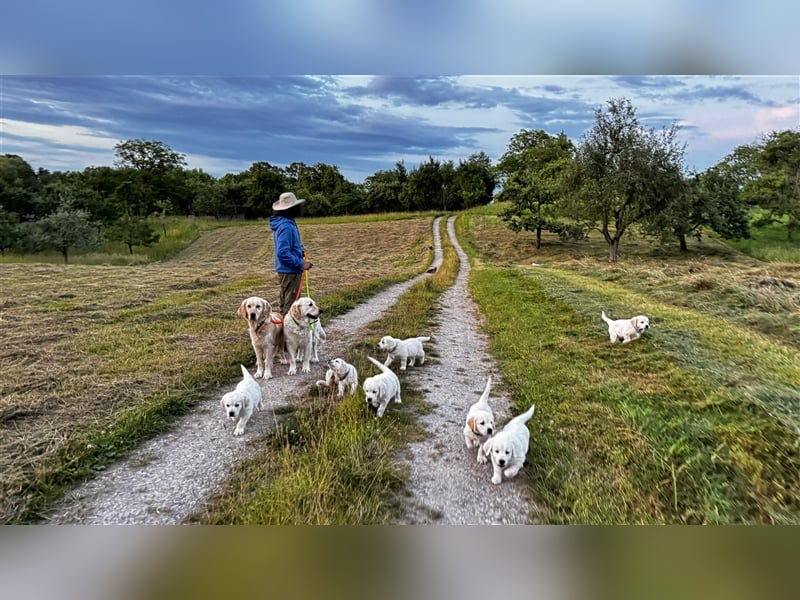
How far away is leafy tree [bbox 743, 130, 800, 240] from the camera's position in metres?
5.22

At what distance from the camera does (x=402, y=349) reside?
4539 mm

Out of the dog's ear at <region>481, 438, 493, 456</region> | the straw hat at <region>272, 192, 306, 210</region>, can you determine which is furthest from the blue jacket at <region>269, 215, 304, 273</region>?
the dog's ear at <region>481, 438, 493, 456</region>

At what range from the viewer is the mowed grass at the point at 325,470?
2.10 meters

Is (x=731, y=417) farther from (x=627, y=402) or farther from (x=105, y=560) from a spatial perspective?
(x=105, y=560)

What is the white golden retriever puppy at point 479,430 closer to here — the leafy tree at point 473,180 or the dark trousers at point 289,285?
the dark trousers at point 289,285

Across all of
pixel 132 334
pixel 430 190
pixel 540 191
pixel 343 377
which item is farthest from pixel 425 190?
pixel 540 191

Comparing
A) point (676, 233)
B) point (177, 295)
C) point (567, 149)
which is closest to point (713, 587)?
point (177, 295)

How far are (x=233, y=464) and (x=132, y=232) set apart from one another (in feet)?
29.4

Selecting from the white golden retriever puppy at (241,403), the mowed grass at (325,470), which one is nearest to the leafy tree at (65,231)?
the white golden retriever puppy at (241,403)

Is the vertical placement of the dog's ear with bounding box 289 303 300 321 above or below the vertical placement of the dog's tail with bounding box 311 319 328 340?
above

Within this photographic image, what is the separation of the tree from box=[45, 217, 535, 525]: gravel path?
423 inches

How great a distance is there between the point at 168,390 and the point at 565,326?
5.14 metres

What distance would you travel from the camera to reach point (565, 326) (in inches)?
226

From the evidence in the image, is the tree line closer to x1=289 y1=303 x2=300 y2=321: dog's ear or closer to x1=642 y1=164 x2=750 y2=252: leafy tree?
x1=642 y1=164 x2=750 y2=252: leafy tree
